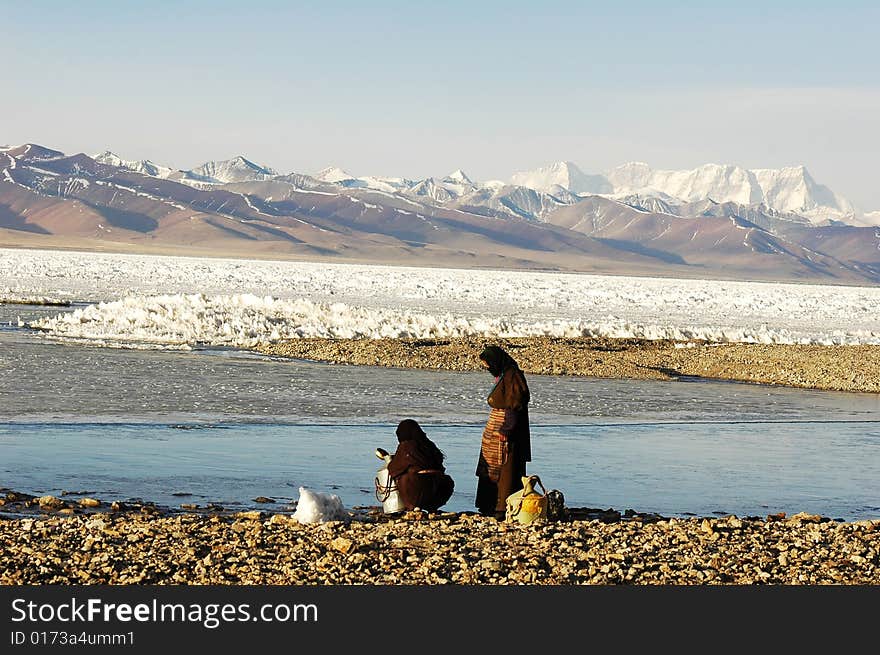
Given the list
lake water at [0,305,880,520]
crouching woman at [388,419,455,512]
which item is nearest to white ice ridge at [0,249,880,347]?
lake water at [0,305,880,520]

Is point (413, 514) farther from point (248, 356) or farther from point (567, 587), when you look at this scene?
point (248, 356)

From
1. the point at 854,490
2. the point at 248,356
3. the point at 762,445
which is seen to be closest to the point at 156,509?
the point at 854,490

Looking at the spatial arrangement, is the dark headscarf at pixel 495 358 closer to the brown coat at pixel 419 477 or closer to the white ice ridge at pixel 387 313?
the brown coat at pixel 419 477

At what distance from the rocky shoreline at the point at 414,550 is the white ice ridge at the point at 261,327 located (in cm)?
1854

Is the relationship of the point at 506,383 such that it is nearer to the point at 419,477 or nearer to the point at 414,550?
the point at 419,477

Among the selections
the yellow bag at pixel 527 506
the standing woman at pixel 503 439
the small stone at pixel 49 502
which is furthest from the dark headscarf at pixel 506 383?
the small stone at pixel 49 502

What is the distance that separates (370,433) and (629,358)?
39.6 feet

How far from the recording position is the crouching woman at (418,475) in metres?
10.0

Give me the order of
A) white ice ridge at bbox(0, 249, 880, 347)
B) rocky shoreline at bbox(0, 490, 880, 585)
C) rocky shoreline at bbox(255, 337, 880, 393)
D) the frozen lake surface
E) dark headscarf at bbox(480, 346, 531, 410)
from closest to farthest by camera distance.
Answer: rocky shoreline at bbox(0, 490, 880, 585) → dark headscarf at bbox(480, 346, 531, 410) → the frozen lake surface → rocky shoreline at bbox(255, 337, 880, 393) → white ice ridge at bbox(0, 249, 880, 347)

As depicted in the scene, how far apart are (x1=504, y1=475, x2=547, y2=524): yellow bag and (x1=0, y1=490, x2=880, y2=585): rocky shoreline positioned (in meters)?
0.13

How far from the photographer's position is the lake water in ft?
37.9

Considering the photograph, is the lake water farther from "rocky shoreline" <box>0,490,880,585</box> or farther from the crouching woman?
"rocky shoreline" <box>0,490,880,585</box>

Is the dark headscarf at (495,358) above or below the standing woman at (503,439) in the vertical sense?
above

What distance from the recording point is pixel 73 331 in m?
29.2
